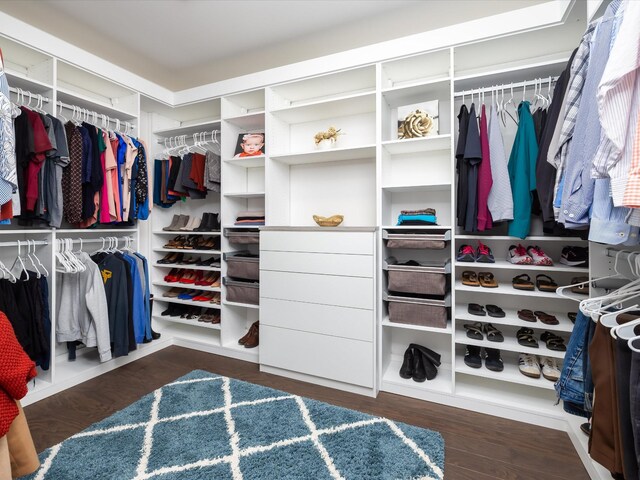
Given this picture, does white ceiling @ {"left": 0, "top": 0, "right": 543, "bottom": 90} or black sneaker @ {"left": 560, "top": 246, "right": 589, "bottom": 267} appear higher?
white ceiling @ {"left": 0, "top": 0, "right": 543, "bottom": 90}

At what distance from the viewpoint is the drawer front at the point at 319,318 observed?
82.4 inches

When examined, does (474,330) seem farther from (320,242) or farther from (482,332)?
(320,242)

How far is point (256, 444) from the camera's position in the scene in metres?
1.59

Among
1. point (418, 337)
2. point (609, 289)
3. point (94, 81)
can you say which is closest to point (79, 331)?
point (94, 81)

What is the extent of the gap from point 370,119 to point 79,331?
269 cm

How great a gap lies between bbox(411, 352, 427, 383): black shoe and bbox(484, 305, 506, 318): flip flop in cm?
56

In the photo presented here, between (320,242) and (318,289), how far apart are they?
0.33m

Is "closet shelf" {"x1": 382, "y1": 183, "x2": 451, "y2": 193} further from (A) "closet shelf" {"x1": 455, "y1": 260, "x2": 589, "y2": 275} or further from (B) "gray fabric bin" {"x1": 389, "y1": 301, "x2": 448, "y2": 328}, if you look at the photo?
(B) "gray fabric bin" {"x1": 389, "y1": 301, "x2": 448, "y2": 328}

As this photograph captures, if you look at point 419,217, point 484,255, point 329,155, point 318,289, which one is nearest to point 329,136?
point 329,155

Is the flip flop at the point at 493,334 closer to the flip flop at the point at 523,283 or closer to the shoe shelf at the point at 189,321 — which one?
the flip flop at the point at 523,283

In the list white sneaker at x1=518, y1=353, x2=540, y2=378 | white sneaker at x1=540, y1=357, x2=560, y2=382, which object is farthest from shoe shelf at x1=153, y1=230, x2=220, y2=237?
white sneaker at x1=540, y1=357, x2=560, y2=382

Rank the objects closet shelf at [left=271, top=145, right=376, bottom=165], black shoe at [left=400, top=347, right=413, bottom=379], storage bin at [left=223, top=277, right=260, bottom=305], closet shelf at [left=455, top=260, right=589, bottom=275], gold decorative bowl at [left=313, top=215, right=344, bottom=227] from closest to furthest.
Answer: closet shelf at [left=455, top=260, right=589, bottom=275], black shoe at [left=400, top=347, right=413, bottom=379], closet shelf at [left=271, top=145, right=376, bottom=165], gold decorative bowl at [left=313, top=215, right=344, bottom=227], storage bin at [left=223, top=277, right=260, bottom=305]

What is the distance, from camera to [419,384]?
2.12m

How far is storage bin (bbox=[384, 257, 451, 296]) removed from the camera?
2.02 metres
